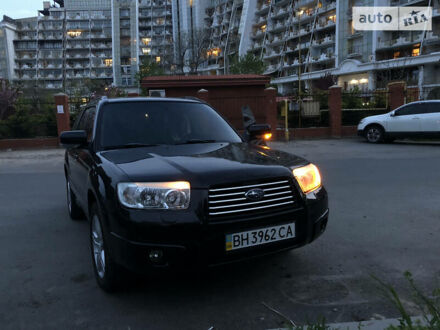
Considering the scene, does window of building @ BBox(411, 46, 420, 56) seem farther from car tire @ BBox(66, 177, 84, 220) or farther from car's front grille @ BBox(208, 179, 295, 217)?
car's front grille @ BBox(208, 179, 295, 217)

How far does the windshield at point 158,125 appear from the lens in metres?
3.74

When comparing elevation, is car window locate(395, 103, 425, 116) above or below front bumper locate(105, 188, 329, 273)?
above

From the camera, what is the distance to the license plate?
8.73 ft

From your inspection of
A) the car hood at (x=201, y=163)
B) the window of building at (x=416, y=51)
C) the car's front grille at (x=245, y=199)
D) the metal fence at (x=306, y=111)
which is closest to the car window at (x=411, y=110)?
the metal fence at (x=306, y=111)

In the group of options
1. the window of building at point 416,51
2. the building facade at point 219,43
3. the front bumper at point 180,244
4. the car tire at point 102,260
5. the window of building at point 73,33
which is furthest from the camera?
the window of building at point 73,33

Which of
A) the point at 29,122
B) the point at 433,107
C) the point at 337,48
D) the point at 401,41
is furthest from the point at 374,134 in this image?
the point at 337,48

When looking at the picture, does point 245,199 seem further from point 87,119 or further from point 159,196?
point 87,119

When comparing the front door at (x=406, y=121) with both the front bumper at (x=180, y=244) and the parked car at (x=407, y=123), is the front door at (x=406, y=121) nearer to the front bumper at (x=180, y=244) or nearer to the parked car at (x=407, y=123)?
the parked car at (x=407, y=123)

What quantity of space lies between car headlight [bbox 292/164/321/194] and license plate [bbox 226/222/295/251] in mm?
375

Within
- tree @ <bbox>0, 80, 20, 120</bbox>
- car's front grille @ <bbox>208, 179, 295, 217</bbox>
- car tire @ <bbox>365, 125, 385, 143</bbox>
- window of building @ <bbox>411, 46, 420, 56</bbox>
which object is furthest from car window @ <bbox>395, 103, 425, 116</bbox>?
window of building @ <bbox>411, 46, 420, 56</bbox>

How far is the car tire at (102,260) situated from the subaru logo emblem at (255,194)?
1151 millimetres

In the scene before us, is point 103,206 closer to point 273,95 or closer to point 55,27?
point 273,95

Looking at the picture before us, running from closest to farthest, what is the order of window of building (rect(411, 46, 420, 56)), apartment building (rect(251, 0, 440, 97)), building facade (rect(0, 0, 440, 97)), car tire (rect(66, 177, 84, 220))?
car tire (rect(66, 177, 84, 220)), apartment building (rect(251, 0, 440, 97)), window of building (rect(411, 46, 420, 56)), building facade (rect(0, 0, 440, 97))

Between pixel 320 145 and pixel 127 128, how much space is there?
40.0 ft
